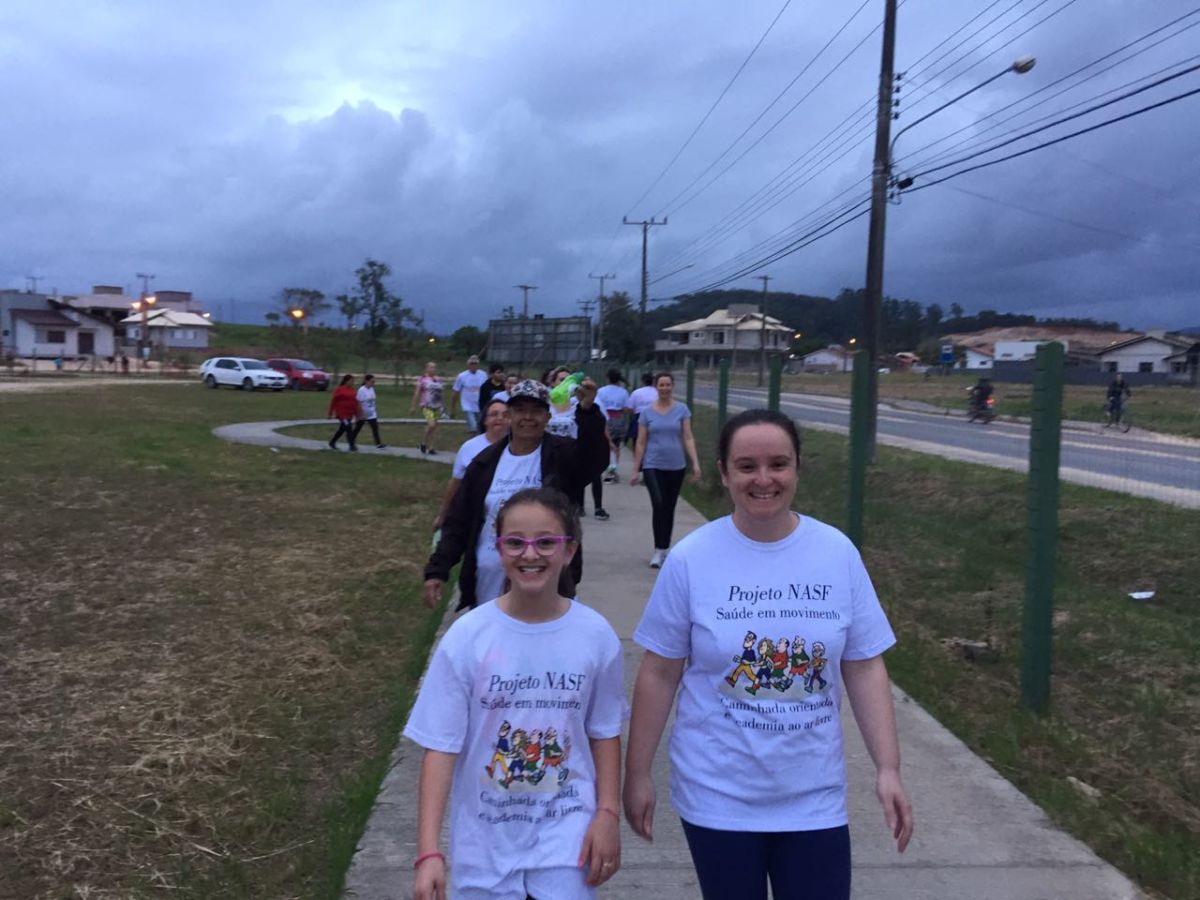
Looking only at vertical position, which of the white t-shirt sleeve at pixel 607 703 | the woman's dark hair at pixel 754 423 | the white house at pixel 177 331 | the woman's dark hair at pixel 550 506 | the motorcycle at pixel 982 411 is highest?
the white house at pixel 177 331

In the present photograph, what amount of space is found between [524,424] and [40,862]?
2.42m

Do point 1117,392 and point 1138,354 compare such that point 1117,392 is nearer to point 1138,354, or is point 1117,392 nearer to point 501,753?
point 1138,354

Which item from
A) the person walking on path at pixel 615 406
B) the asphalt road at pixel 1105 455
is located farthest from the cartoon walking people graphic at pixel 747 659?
the person walking on path at pixel 615 406

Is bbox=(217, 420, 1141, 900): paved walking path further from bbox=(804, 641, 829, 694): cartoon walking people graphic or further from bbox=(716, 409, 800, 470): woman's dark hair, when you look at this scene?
bbox=(716, 409, 800, 470): woman's dark hair

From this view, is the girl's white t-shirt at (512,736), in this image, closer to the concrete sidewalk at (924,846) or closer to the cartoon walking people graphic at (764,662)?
the cartoon walking people graphic at (764,662)

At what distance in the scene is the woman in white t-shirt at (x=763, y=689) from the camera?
7.88ft

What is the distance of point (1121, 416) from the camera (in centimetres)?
777

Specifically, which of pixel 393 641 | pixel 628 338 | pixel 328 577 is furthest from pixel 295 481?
pixel 628 338

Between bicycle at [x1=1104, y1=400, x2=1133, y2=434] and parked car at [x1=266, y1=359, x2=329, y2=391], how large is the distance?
43.5 m

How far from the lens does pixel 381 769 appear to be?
189 inches

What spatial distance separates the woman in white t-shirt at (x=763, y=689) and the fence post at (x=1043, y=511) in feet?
10.3

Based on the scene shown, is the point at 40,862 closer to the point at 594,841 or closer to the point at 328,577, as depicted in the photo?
the point at 594,841

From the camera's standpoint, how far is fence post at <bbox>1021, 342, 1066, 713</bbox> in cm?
529

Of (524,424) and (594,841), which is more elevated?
(524,424)
